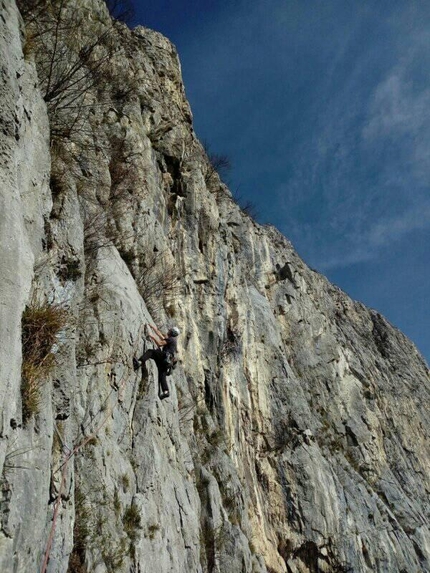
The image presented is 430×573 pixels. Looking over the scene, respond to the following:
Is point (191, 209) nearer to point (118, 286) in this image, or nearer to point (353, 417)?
point (118, 286)

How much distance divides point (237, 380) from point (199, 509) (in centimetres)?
752

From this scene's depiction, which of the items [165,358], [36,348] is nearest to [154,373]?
[165,358]

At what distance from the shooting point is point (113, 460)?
873cm

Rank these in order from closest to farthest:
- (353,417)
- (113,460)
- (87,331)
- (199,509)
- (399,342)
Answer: (113,460) < (87,331) < (199,509) < (353,417) < (399,342)

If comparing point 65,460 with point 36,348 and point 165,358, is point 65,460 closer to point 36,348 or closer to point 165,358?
point 36,348

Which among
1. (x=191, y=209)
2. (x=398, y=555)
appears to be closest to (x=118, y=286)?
Answer: (x=191, y=209)

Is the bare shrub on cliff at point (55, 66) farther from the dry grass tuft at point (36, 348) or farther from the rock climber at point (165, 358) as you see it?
the rock climber at point (165, 358)

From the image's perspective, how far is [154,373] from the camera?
11.4m

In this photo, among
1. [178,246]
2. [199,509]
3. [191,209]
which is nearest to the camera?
[199,509]

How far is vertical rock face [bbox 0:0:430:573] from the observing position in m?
6.40

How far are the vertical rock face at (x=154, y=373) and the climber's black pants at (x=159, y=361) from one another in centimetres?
42

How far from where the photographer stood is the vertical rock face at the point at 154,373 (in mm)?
6398

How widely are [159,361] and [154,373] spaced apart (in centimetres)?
32

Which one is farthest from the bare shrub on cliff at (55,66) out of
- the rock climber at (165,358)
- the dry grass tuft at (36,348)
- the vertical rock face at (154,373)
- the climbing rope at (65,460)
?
the climbing rope at (65,460)
